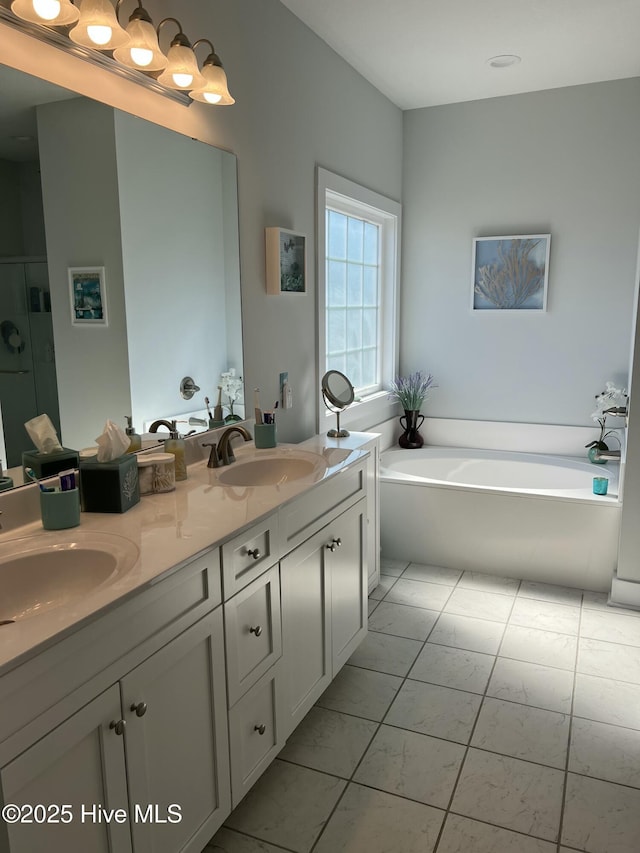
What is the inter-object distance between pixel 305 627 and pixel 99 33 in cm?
174

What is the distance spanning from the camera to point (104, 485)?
169 cm

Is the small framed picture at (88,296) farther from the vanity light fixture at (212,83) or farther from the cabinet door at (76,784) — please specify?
the cabinet door at (76,784)

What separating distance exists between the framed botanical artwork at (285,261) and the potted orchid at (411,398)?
5.26ft

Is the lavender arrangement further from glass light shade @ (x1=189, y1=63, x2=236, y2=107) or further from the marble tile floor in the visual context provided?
glass light shade @ (x1=189, y1=63, x2=236, y2=107)

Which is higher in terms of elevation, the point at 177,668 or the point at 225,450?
the point at 225,450

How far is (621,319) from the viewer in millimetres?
3969

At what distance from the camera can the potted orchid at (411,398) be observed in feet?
14.4

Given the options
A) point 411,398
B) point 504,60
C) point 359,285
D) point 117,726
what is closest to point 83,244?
point 117,726

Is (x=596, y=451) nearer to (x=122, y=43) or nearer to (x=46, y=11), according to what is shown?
(x=122, y=43)

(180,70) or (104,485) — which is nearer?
(104,485)

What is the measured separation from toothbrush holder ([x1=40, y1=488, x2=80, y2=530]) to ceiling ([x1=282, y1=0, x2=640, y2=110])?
7.37ft

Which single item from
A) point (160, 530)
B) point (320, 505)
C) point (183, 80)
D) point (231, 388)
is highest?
point (183, 80)

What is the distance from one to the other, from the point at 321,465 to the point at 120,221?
1.00m

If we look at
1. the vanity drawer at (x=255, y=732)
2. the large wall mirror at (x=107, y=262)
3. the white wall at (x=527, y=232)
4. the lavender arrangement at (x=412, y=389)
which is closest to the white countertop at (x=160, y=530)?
the large wall mirror at (x=107, y=262)
